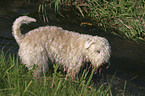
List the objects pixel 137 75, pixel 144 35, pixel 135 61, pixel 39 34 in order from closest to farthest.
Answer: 1. pixel 39 34
2. pixel 137 75
3. pixel 135 61
4. pixel 144 35

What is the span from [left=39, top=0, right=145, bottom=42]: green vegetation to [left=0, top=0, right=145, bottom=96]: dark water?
1.01ft

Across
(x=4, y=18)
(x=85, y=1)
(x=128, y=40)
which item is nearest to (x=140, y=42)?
(x=128, y=40)

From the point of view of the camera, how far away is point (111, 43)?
6402 millimetres

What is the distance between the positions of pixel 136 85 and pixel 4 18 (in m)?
4.26

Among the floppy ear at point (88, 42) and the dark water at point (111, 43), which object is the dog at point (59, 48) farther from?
the dark water at point (111, 43)

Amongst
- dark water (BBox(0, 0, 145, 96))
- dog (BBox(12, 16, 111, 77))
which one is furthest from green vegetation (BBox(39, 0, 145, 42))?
dog (BBox(12, 16, 111, 77))

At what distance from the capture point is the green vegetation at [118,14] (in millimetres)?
6953

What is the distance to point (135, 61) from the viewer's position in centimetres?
578

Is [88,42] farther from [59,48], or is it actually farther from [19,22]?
[19,22]

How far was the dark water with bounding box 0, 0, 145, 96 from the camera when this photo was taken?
16.4 ft

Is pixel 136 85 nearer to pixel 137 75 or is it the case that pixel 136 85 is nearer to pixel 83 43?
pixel 137 75

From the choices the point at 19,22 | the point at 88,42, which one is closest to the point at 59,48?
the point at 88,42

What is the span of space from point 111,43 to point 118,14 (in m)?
1.38

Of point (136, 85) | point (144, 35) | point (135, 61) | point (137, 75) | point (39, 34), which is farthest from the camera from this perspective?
point (144, 35)
